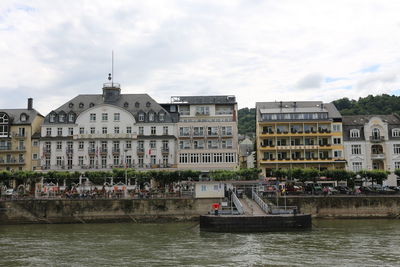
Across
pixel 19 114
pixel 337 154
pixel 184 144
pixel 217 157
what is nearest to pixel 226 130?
pixel 217 157

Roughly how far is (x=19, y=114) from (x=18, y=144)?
6281mm

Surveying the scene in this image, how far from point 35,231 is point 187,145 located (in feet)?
117

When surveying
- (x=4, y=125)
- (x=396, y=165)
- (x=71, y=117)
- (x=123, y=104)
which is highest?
(x=123, y=104)

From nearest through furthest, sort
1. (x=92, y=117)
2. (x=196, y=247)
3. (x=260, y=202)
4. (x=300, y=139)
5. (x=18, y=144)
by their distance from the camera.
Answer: (x=196, y=247), (x=260, y=202), (x=92, y=117), (x=18, y=144), (x=300, y=139)

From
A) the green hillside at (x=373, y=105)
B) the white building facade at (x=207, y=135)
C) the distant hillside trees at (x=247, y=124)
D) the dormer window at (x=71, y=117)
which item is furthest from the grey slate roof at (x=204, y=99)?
the distant hillside trees at (x=247, y=124)

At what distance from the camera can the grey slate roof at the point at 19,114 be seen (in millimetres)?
83938

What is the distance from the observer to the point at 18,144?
273 ft

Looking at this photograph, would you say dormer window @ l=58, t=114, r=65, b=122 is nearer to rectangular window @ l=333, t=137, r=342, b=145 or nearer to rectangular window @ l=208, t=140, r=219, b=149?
rectangular window @ l=208, t=140, r=219, b=149

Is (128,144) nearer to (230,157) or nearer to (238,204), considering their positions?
(230,157)

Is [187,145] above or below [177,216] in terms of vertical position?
above

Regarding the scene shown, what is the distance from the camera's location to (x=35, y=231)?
51438 millimetres

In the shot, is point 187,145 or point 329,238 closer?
point 329,238

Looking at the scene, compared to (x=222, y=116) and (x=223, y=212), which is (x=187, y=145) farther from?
(x=223, y=212)

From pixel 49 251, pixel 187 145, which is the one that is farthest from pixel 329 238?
pixel 187 145
